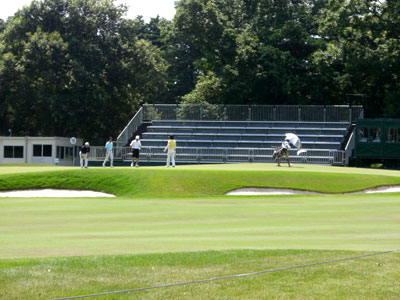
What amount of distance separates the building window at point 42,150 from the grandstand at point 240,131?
8.65m

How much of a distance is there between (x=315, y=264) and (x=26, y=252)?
14.9 feet

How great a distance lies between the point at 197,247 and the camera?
11.7 metres

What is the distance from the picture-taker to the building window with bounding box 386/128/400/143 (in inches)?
2117

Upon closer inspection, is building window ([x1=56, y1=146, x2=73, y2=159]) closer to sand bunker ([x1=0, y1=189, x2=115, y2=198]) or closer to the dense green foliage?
the dense green foliage

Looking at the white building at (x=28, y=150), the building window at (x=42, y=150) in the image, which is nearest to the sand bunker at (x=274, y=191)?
the white building at (x=28, y=150)

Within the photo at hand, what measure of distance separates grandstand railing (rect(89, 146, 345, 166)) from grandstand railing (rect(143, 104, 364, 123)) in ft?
19.0

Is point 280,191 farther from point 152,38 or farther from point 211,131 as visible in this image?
point 152,38

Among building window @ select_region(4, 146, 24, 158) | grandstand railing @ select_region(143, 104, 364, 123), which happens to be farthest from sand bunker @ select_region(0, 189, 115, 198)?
building window @ select_region(4, 146, 24, 158)

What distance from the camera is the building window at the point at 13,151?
6518 centimetres

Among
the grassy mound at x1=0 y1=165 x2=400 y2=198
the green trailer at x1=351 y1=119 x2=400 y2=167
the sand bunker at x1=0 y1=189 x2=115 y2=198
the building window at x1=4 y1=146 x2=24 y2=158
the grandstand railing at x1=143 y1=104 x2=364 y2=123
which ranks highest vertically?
the grandstand railing at x1=143 y1=104 x2=364 y2=123

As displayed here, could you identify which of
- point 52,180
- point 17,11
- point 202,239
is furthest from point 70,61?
point 202,239

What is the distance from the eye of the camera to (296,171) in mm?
36125

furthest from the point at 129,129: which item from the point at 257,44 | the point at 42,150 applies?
the point at 257,44

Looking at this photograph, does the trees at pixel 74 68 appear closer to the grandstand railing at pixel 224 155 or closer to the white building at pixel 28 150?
the white building at pixel 28 150
